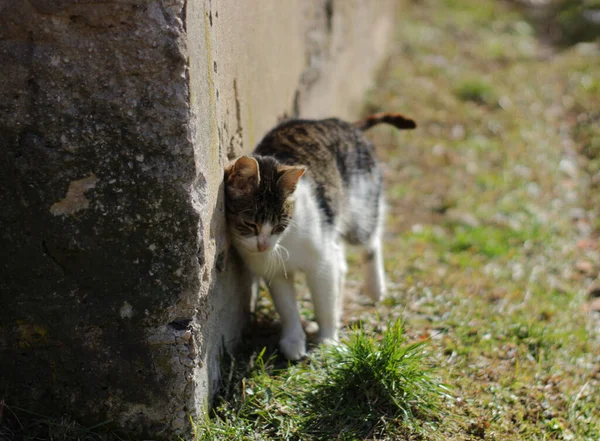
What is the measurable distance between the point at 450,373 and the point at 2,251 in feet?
6.51

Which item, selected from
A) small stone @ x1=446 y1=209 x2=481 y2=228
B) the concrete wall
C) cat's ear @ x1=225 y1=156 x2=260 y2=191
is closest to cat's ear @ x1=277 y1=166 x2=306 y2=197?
cat's ear @ x1=225 y1=156 x2=260 y2=191

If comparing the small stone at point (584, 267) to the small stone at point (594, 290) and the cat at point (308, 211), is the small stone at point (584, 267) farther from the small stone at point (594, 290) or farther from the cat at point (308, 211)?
the cat at point (308, 211)

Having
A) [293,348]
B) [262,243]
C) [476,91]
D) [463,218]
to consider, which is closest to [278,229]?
[262,243]

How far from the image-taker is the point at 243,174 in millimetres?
2848

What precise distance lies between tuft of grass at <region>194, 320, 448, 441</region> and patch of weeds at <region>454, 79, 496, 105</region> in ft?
14.7

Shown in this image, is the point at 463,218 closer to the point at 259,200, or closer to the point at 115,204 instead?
the point at 259,200

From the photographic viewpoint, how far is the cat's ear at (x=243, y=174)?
2.79m

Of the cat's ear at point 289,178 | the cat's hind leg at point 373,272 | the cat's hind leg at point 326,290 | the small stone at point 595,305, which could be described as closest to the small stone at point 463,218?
the small stone at point 595,305

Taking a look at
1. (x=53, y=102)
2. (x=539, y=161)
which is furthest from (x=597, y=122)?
(x=53, y=102)

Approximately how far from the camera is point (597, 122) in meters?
6.55

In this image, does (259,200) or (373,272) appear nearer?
(259,200)

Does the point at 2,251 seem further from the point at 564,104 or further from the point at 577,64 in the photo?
the point at 577,64

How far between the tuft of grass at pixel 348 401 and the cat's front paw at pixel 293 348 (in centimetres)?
25

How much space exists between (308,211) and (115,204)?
1.11 metres
